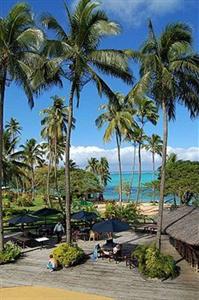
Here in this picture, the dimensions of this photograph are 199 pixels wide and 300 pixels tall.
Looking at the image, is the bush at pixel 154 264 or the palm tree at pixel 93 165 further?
the palm tree at pixel 93 165

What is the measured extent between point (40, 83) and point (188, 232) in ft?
35.2

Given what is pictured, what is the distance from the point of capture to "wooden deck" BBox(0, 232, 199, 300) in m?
15.0

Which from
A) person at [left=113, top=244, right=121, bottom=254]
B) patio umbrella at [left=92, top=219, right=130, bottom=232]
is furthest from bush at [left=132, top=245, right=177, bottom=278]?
patio umbrella at [left=92, top=219, right=130, bottom=232]

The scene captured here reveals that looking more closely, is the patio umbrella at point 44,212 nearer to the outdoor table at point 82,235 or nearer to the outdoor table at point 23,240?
the outdoor table at point 82,235

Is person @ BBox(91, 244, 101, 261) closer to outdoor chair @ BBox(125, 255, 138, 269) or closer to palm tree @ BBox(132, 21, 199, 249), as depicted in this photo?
outdoor chair @ BBox(125, 255, 138, 269)

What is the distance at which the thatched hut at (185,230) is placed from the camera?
17406 mm

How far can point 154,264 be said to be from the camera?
16.8 meters

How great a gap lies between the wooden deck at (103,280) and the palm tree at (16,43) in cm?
241

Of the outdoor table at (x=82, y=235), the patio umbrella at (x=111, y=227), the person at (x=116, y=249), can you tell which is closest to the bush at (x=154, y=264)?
the person at (x=116, y=249)

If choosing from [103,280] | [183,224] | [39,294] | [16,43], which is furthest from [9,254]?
[16,43]

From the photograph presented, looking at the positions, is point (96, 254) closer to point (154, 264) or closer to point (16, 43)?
point (154, 264)

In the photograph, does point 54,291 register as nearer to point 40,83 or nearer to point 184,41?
point 40,83

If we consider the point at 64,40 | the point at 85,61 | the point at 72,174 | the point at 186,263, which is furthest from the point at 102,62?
the point at 72,174

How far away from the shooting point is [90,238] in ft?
81.7
